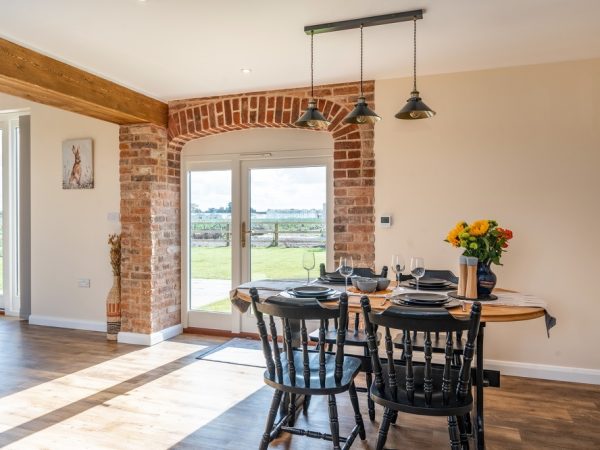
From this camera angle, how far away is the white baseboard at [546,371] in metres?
3.35

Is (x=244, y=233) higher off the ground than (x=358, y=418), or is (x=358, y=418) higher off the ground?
(x=244, y=233)

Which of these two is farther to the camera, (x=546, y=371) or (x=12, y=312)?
(x=12, y=312)

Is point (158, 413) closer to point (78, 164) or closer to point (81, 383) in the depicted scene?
point (81, 383)

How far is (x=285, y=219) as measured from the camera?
4465 mm

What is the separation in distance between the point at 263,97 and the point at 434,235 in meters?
2.04

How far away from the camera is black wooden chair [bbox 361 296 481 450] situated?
69.4 inches

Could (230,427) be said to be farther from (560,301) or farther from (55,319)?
(55,319)

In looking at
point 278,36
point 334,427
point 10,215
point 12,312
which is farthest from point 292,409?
point 10,215

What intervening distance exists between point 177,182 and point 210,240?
72 cm

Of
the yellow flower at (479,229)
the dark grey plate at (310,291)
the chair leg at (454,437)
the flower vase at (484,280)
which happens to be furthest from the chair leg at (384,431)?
the yellow flower at (479,229)

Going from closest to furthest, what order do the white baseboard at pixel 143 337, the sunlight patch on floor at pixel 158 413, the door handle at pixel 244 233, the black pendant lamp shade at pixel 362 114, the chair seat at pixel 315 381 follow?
the chair seat at pixel 315 381 < the sunlight patch on floor at pixel 158 413 < the black pendant lamp shade at pixel 362 114 < the white baseboard at pixel 143 337 < the door handle at pixel 244 233

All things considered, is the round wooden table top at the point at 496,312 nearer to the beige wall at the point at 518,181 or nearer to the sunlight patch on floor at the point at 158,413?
the sunlight patch on floor at the point at 158,413

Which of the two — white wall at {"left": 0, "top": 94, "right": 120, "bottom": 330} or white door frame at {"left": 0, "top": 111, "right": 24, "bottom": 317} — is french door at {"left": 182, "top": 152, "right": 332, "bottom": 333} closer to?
white wall at {"left": 0, "top": 94, "right": 120, "bottom": 330}

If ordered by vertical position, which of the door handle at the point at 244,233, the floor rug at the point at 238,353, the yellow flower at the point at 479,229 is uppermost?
the yellow flower at the point at 479,229
